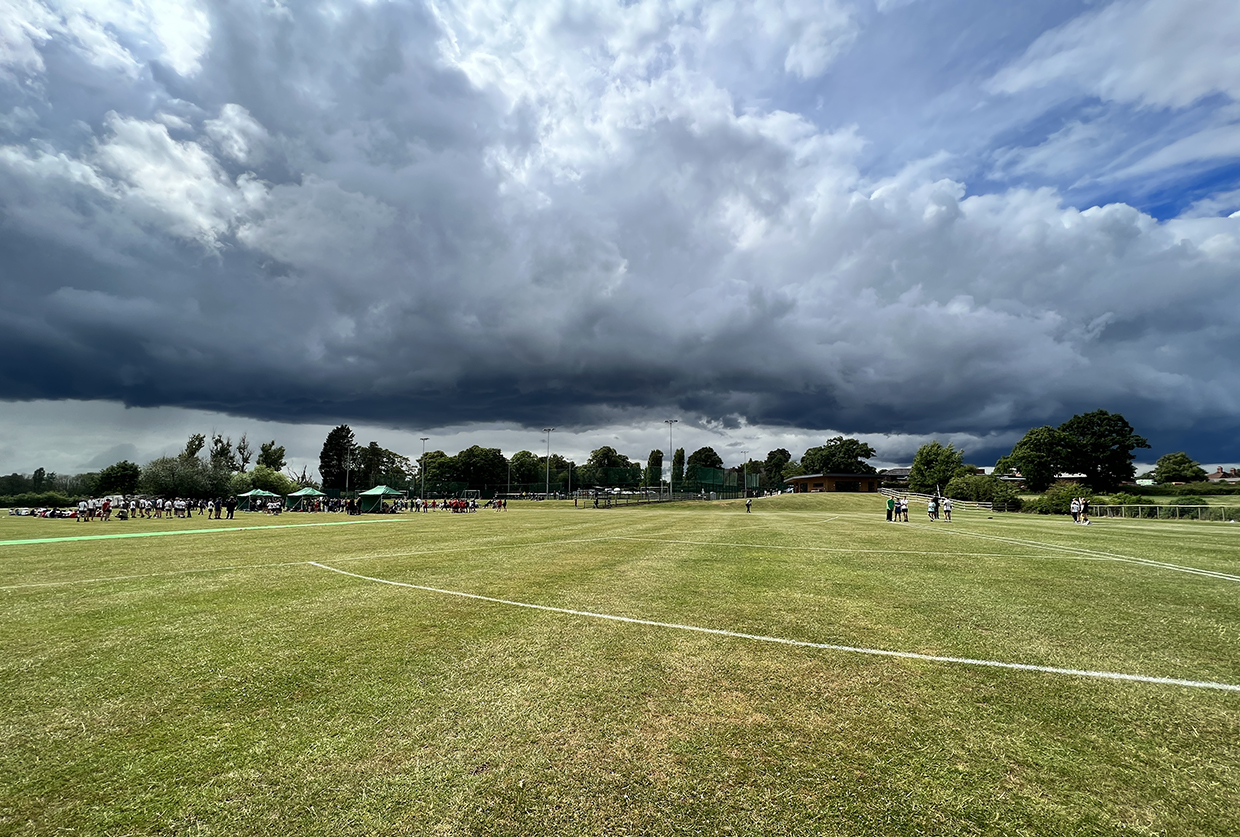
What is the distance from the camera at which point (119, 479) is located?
266 ft

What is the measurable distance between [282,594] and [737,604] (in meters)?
7.60

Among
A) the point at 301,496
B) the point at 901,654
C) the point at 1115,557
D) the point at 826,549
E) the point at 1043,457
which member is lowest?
the point at 301,496

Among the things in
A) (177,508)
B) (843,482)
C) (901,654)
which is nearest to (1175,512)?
(901,654)

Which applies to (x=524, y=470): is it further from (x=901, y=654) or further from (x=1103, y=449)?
(x=901, y=654)

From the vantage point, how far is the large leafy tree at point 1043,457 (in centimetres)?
8281

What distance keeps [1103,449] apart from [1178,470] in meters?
56.9

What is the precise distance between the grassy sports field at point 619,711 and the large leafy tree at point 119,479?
320ft

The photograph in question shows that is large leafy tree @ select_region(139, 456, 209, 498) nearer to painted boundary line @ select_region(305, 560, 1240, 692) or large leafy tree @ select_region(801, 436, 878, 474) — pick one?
painted boundary line @ select_region(305, 560, 1240, 692)

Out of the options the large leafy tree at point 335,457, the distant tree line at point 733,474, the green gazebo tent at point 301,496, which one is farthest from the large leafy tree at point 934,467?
the large leafy tree at point 335,457

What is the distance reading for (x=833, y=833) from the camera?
2857 millimetres

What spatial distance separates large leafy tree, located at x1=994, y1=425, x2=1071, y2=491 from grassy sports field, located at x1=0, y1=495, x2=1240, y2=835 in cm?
9298

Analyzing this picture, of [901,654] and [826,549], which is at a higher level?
[901,654]

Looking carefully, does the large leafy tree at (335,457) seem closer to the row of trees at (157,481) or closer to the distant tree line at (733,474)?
the distant tree line at (733,474)

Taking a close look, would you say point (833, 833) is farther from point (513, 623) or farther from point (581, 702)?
point (513, 623)
